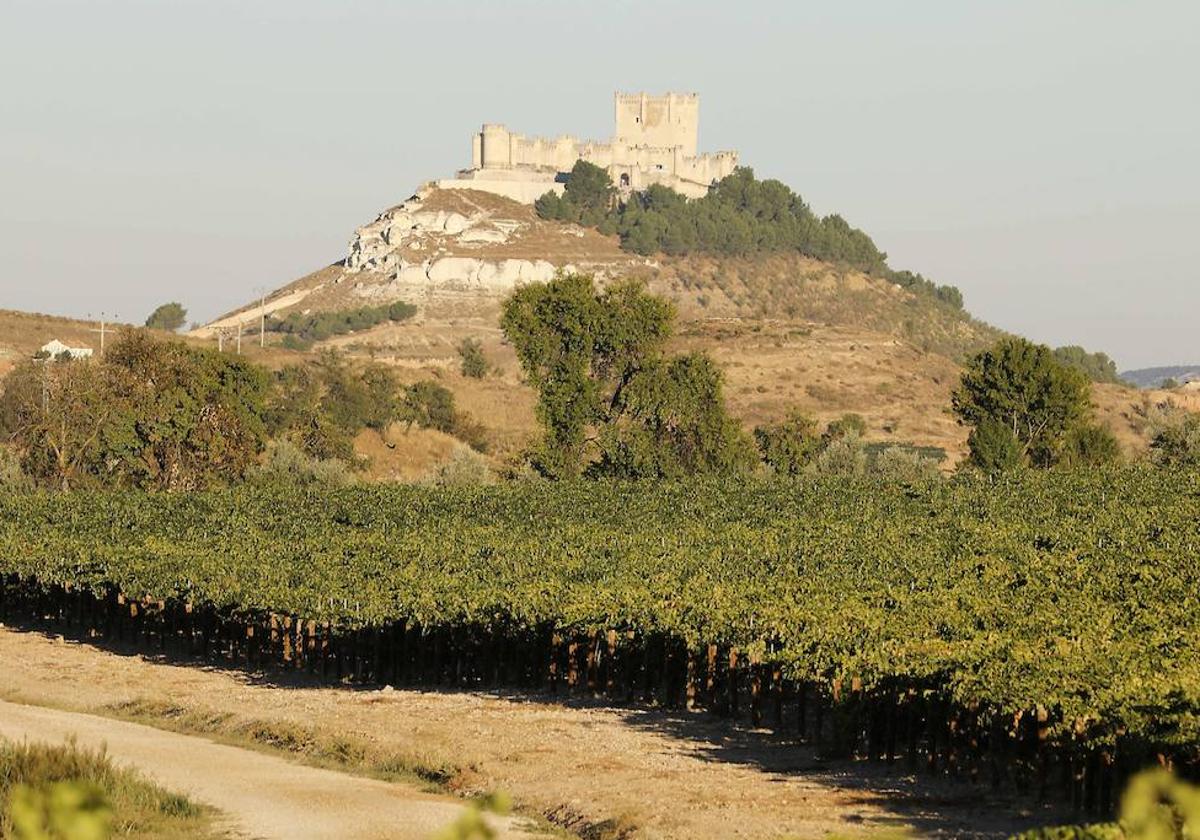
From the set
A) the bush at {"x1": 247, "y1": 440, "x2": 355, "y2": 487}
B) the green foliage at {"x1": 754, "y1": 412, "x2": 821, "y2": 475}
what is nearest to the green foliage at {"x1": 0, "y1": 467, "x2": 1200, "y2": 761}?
the bush at {"x1": 247, "y1": 440, "x2": 355, "y2": 487}

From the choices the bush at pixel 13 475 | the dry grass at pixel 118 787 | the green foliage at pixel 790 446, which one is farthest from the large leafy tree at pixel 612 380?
the dry grass at pixel 118 787

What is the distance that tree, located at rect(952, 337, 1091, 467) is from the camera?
104 meters

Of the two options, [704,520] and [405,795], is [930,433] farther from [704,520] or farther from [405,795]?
[405,795]

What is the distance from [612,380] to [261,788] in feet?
238

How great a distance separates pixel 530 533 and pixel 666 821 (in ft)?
121

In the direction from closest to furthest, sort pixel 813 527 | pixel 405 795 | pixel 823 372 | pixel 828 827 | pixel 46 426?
1. pixel 828 827
2. pixel 405 795
3. pixel 813 527
4. pixel 46 426
5. pixel 823 372

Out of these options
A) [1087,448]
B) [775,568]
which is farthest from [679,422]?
[775,568]

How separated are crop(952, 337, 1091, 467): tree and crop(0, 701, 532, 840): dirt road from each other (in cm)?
7782

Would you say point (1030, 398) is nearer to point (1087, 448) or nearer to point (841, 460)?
point (1087, 448)

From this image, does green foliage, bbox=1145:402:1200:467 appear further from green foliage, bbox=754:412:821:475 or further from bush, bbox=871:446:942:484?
green foliage, bbox=754:412:821:475

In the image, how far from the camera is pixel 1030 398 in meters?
104

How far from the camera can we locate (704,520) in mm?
64312

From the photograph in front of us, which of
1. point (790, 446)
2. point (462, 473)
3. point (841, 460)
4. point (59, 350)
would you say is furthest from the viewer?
point (59, 350)

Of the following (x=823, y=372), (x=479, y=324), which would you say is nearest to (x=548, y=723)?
(x=823, y=372)
